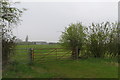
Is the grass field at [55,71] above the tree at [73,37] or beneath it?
beneath

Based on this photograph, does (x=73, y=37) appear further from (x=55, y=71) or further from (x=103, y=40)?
(x=55, y=71)

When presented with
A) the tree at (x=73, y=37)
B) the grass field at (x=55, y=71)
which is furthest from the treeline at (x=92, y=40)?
the grass field at (x=55, y=71)

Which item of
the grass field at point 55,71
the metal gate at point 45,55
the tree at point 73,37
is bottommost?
the grass field at point 55,71

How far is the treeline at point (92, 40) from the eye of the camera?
12516 mm

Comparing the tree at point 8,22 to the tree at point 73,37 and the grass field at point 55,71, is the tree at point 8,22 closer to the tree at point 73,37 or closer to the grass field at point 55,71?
the grass field at point 55,71

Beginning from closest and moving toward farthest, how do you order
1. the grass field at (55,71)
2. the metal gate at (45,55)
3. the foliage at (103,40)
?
the grass field at (55,71) < the metal gate at (45,55) < the foliage at (103,40)

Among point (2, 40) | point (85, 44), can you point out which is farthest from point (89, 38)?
point (2, 40)

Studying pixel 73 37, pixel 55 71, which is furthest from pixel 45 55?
pixel 55 71

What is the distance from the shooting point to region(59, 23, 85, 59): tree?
13.8 meters

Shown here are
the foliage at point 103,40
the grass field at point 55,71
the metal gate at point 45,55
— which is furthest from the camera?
the foliage at point 103,40

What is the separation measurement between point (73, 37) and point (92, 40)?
1.99 meters

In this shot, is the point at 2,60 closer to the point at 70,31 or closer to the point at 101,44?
the point at 70,31

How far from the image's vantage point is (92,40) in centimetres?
1302

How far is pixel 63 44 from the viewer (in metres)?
14.4
